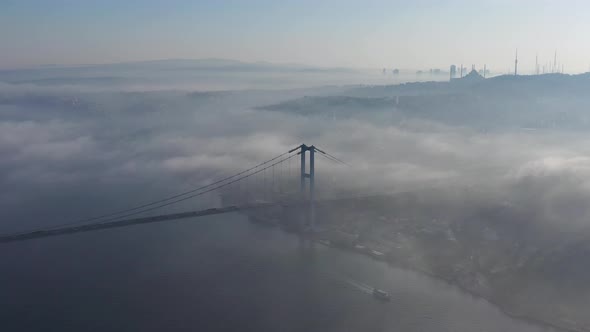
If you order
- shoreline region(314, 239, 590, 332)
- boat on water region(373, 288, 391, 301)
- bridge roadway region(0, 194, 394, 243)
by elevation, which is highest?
bridge roadway region(0, 194, 394, 243)

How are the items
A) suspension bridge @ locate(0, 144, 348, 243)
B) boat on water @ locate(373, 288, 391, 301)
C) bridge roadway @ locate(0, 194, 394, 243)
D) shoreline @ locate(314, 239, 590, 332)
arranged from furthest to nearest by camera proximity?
suspension bridge @ locate(0, 144, 348, 243), bridge roadway @ locate(0, 194, 394, 243), boat on water @ locate(373, 288, 391, 301), shoreline @ locate(314, 239, 590, 332)

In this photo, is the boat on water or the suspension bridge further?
the suspension bridge

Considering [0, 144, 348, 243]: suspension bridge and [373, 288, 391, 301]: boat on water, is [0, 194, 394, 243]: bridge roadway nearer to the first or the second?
[0, 144, 348, 243]: suspension bridge

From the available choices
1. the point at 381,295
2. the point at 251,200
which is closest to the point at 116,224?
the point at 381,295

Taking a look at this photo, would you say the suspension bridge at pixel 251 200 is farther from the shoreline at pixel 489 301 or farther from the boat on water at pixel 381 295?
the boat on water at pixel 381 295

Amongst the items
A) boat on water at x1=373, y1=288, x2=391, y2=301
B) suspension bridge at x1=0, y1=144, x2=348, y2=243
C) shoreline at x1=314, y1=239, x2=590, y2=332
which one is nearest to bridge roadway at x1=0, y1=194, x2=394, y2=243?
suspension bridge at x1=0, y1=144, x2=348, y2=243

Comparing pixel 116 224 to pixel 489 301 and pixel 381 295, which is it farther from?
pixel 489 301

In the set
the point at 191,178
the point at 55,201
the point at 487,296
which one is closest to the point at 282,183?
the point at 191,178

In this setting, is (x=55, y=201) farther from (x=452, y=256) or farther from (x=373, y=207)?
(x=452, y=256)

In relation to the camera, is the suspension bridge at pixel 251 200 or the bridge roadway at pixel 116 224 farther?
the suspension bridge at pixel 251 200

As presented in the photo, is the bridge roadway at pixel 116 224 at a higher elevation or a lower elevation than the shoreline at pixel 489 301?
higher

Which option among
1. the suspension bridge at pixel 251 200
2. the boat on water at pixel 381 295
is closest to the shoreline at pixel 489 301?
the boat on water at pixel 381 295
